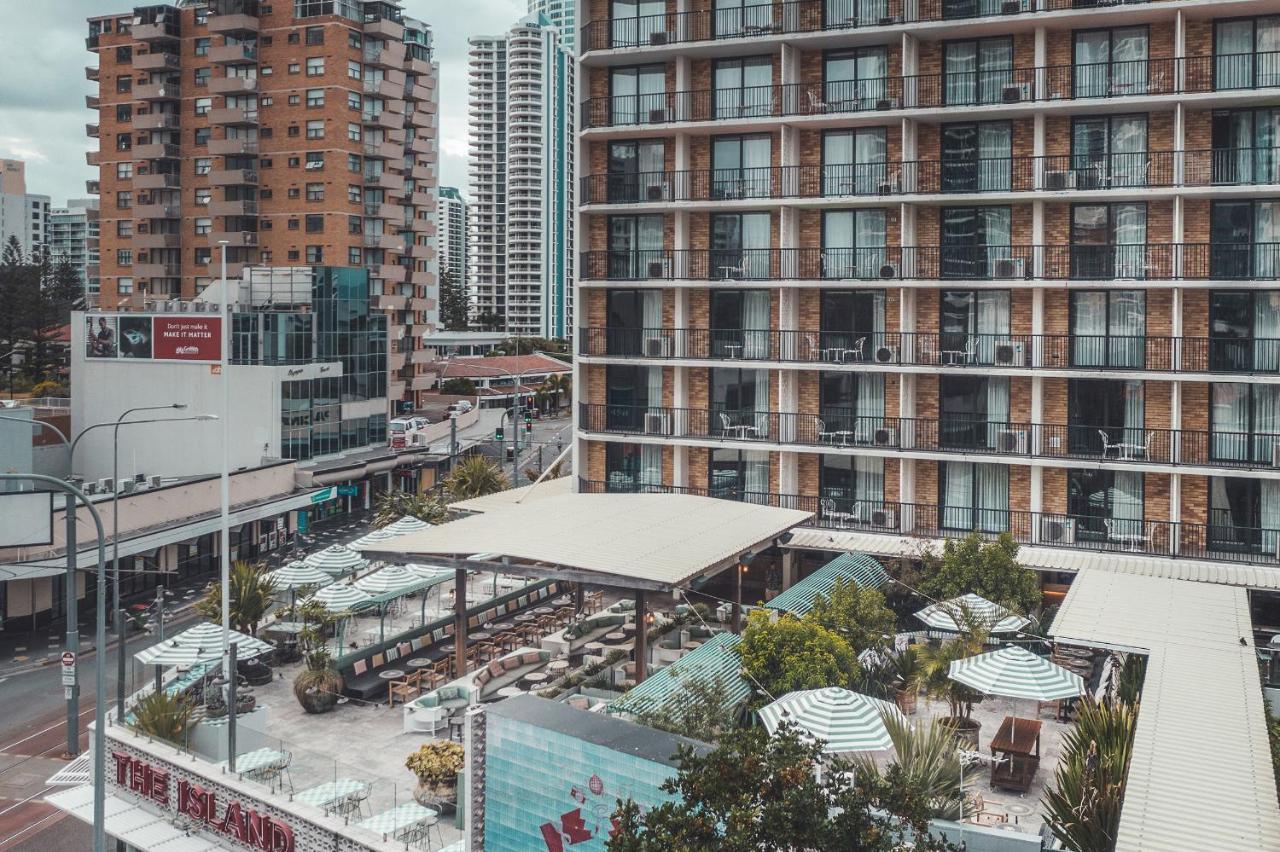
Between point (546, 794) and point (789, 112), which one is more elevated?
point (789, 112)

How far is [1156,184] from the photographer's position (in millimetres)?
33312

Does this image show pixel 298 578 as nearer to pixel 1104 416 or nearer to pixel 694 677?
pixel 694 677

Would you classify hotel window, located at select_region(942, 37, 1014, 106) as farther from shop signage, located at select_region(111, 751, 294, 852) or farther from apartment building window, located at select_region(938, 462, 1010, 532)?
shop signage, located at select_region(111, 751, 294, 852)

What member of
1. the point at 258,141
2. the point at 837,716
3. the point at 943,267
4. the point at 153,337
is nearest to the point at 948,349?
the point at 943,267

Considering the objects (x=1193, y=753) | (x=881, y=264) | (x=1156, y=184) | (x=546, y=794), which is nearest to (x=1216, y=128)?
(x=1156, y=184)

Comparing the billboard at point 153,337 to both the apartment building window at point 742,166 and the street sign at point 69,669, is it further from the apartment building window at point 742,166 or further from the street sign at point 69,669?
the street sign at point 69,669

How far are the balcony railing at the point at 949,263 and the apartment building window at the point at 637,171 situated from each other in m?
1.94

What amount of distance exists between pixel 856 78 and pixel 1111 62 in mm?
7499

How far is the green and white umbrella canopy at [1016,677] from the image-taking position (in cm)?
2164

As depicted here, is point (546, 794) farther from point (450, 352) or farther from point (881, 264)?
point (450, 352)

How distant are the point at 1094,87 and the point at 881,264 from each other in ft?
26.0

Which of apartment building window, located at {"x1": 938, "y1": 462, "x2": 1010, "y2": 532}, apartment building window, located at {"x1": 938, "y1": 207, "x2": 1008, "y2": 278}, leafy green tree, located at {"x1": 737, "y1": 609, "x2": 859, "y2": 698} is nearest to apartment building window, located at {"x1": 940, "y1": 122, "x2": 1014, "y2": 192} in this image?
apartment building window, located at {"x1": 938, "y1": 207, "x2": 1008, "y2": 278}

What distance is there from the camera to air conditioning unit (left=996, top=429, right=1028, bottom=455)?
3488 cm

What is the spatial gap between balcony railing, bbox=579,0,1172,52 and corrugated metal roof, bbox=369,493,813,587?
50.1 feet
